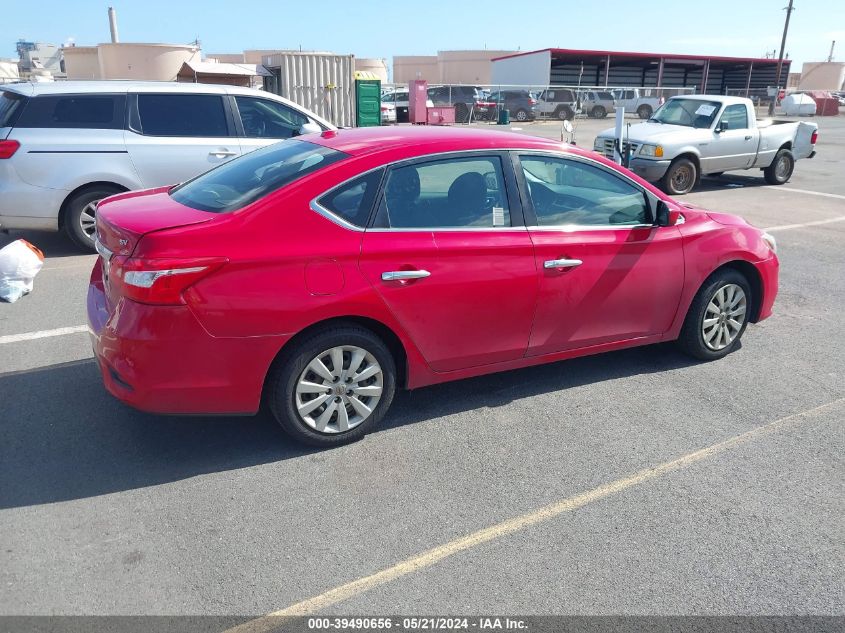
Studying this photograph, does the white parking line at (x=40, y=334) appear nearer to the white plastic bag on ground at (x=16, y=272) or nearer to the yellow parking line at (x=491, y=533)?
the white plastic bag on ground at (x=16, y=272)

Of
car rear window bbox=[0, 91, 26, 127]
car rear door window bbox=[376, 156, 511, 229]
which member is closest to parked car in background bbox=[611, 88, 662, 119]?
car rear window bbox=[0, 91, 26, 127]

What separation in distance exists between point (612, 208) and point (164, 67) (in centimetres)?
3140

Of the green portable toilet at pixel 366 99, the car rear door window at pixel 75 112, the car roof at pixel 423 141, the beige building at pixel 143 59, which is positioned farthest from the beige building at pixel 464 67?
the car roof at pixel 423 141

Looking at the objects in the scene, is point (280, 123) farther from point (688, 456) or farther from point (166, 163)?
point (688, 456)

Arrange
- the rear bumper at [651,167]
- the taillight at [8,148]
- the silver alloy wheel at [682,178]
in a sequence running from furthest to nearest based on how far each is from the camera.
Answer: the silver alloy wheel at [682,178], the rear bumper at [651,167], the taillight at [8,148]

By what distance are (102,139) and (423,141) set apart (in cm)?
511

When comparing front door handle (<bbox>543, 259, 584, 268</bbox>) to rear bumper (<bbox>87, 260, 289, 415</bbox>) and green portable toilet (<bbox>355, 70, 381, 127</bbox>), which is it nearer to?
rear bumper (<bbox>87, 260, 289, 415</bbox>)

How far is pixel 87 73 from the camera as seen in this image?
115 feet

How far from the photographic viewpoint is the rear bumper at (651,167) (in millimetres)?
12777

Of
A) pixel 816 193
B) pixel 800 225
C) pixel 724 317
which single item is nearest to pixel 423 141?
pixel 724 317

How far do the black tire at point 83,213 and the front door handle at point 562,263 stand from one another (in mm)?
5488

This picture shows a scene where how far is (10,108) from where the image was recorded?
298 inches

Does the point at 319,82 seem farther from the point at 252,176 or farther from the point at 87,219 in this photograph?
the point at 252,176

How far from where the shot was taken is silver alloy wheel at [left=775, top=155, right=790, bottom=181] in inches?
584
